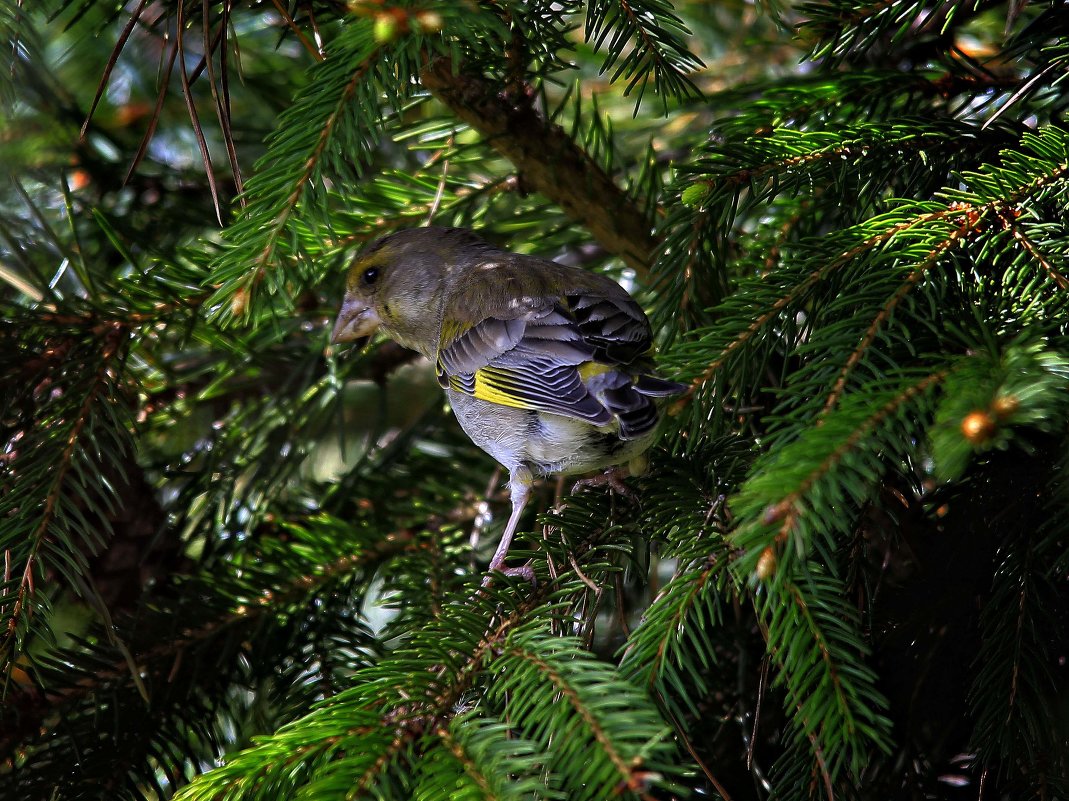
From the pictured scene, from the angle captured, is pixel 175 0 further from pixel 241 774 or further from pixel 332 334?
pixel 241 774

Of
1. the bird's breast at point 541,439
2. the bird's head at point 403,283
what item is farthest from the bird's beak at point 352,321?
the bird's breast at point 541,439

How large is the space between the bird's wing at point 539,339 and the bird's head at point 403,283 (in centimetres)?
13

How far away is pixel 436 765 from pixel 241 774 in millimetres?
271

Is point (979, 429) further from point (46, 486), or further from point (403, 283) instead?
point (403, 283)

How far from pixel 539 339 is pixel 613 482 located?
393 mm

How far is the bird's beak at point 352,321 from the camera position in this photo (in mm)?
2357

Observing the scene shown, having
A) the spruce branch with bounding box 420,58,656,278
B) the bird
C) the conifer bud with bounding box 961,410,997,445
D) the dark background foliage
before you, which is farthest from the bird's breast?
the conifer bud with bounding box 961,410,997,445

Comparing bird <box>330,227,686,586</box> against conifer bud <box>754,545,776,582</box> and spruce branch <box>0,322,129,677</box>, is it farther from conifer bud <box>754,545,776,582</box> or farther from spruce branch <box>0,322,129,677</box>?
spruce branch <box>0,322,129,677</box>

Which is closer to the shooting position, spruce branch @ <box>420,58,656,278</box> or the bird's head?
spruce branch @ <box>420,58,656,278</box>

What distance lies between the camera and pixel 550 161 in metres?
1.95

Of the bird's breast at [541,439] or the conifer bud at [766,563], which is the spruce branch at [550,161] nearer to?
the bird's breast at [541,439]

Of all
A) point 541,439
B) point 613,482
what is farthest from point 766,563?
point 541,439

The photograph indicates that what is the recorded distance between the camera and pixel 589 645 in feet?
4.94

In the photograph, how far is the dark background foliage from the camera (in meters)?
1.15
